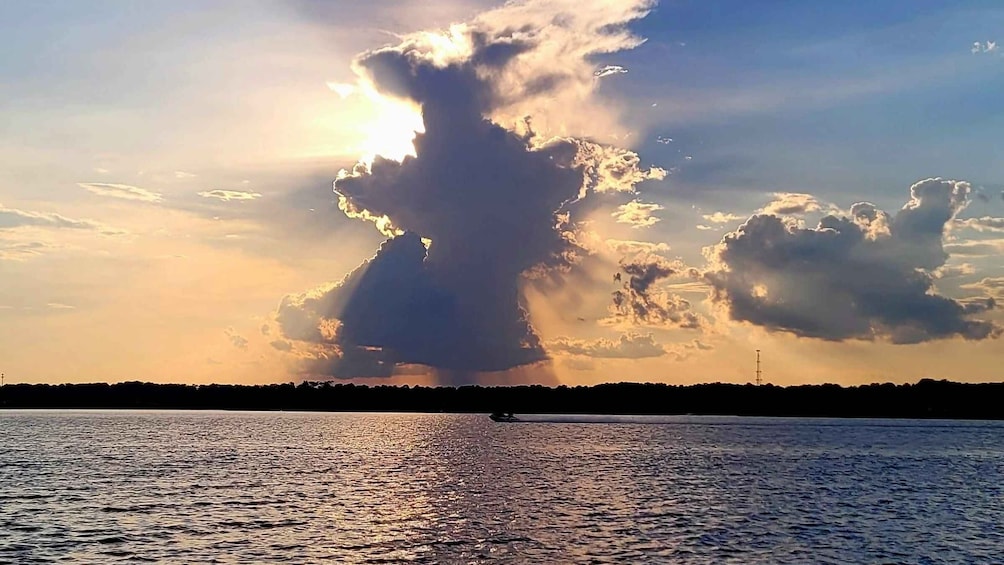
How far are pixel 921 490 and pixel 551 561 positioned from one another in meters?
62.0

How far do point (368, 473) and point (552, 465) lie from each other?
2516 cm

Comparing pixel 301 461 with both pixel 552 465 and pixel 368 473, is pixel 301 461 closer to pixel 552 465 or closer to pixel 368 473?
pixel 368 473

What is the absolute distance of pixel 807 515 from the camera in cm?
7950

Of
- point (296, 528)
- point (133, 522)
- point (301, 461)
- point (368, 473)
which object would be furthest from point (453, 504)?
point (301, 461)

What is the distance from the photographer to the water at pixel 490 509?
59219 mm

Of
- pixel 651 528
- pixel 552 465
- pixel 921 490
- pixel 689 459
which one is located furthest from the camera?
pixel 689 459

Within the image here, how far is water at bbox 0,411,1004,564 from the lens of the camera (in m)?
59.2

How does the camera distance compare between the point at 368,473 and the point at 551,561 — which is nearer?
the point at 551,561

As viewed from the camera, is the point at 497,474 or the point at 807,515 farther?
the point at 497,474

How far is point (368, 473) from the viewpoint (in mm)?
116688

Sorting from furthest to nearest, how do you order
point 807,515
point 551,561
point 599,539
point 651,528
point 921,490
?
point 921,490 → point 807,515 → point 651,528 → point 599,539 → point 551,561

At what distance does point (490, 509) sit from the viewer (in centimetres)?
8038

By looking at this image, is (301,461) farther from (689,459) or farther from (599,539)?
(599,539)

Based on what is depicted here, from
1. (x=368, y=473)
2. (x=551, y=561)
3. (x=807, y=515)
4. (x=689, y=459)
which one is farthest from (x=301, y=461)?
(x=551, y=561)
